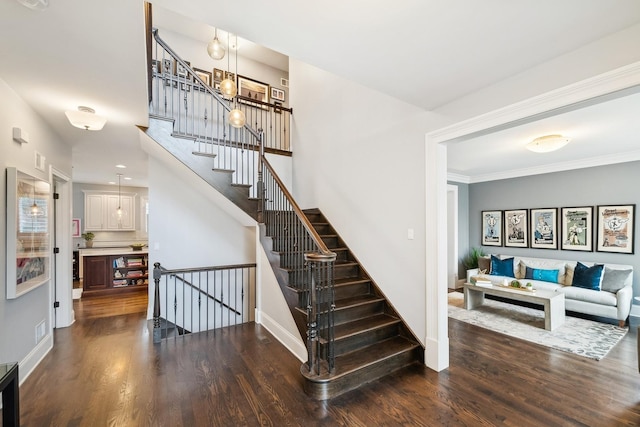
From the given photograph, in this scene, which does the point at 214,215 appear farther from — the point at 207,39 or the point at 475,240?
the point at 475,240

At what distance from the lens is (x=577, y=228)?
5.15m

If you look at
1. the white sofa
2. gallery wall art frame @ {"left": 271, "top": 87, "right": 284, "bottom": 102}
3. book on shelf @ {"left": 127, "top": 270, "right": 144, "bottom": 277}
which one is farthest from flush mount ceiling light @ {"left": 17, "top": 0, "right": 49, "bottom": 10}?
book on shelf @ {"left": 127, "top": 270, "right": 144, "bottom": 277}

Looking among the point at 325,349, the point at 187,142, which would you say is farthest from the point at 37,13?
the point at 325,349

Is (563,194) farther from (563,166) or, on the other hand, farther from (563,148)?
(563,148)

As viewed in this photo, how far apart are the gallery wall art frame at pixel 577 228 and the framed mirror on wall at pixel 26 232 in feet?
25.6

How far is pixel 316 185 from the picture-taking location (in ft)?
15.6

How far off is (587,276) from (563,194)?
1631 mm

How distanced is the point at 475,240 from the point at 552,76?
17.9 feet

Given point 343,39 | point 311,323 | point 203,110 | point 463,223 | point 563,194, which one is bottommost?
point 311,323

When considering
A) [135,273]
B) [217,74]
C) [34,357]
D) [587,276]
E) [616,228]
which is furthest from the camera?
[135,273]

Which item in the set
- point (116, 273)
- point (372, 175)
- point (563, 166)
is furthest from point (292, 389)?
point (563, 166)

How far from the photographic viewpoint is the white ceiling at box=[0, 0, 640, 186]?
1.50m

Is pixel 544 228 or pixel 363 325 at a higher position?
pixel 544 228

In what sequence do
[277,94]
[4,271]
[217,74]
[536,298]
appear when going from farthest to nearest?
[277,94] → [217,74] → [536,298] → [4,271]
